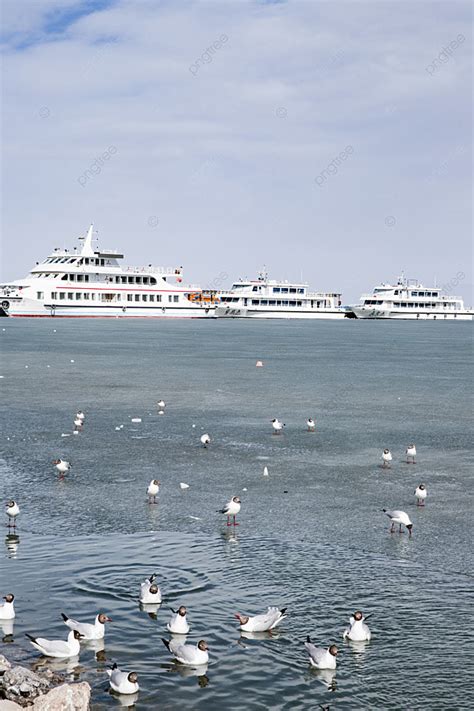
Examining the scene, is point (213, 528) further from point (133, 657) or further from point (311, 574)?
point (133, 657)

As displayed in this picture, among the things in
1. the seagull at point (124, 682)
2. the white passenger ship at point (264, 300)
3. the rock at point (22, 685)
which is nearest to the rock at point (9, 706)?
the rock at point (22, 685)

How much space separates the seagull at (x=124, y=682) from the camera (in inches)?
401

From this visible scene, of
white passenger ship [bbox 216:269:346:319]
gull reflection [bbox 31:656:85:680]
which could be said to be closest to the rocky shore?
gull reflection [bbox 31:656:85:680]

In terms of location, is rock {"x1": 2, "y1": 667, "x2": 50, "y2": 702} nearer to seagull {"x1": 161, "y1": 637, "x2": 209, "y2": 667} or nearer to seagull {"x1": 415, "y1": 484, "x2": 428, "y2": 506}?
seagull {"x1": 161, "y1": 637, "x2": 209, "y2": 667}

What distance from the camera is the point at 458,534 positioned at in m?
16.4

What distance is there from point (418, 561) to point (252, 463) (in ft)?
28.0

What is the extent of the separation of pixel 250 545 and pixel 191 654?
4.68 metres

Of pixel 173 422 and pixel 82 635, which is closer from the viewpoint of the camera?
pixel 82 635

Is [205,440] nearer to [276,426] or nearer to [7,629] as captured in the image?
[276,426]

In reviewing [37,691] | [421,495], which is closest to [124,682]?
[37,691]

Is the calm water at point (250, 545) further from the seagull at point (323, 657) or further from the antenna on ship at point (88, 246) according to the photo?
the antenna on ship at point (88, 246)

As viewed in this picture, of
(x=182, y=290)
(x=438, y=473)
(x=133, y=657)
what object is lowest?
(x=133, y=657)

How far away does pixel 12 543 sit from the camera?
15523 mm

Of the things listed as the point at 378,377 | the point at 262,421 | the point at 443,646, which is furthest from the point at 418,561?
the point at 378,377
